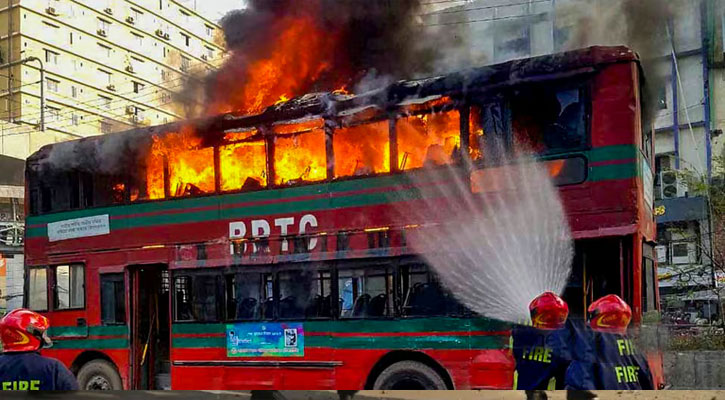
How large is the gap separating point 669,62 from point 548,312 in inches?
177

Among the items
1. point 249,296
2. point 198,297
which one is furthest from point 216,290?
point 249,296

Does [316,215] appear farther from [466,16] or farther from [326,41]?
[466,16]

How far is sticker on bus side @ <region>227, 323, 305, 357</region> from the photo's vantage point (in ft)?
28.7

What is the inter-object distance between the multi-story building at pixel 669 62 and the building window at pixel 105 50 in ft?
19.2

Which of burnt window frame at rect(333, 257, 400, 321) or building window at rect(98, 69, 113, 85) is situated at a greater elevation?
building window at rect(98, 69, 113, 85)

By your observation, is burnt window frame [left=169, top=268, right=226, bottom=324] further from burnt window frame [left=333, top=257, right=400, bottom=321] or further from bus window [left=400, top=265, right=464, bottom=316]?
bus window [left=400, top=265, right=464, bottom=316]

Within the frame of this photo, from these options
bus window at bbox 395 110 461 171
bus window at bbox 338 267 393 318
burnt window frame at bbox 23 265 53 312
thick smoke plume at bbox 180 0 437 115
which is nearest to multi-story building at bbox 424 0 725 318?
thick smoke plume at bbox 180 0 437 115

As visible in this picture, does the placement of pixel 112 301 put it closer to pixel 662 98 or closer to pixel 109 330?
pixel 109 330

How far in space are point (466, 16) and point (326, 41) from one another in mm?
2464

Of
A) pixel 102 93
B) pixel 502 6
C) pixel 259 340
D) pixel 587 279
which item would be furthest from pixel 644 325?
pixel 102 93

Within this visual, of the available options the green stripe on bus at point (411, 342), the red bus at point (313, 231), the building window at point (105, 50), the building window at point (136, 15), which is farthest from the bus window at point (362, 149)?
the building window at point (105, 50)

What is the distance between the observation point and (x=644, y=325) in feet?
24.1

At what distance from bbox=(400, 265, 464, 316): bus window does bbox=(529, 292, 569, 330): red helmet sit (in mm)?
1852

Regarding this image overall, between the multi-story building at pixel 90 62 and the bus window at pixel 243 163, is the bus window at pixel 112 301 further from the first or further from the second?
the multi-story building at pixel 90 62
